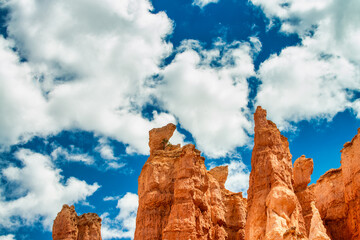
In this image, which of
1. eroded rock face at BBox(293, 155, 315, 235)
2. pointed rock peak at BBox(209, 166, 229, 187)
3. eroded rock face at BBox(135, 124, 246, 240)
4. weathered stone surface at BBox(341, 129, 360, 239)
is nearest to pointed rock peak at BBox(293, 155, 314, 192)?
eroded rock face at BBox(293, 155, 315, 235)

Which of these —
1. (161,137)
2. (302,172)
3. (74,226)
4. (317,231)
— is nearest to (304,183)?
(302,172)

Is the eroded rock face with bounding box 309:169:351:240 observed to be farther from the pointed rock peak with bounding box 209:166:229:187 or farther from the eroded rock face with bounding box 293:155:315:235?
the pointed rock peak with bounding box 209:166:229:187

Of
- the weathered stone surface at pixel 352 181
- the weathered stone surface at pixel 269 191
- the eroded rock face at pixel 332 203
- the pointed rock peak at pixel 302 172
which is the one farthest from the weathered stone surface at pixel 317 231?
the pointed rock peak at pixel 302 172

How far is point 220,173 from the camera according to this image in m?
58.3

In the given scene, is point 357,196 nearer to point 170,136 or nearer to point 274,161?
point 274,161

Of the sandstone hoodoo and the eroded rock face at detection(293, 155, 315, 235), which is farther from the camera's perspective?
the eroded rock face at detection(293, 155, 315, 235)

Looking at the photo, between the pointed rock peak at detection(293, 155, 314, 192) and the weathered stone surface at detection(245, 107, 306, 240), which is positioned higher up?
the pointed rock peak at detection(293, 155, 314, 192)

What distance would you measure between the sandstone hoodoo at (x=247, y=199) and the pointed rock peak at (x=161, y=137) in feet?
0.39

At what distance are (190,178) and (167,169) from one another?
11.8 ft

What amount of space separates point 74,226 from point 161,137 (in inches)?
587

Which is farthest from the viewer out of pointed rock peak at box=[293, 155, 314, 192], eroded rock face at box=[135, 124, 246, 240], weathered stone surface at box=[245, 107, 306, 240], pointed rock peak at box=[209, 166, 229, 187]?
pointed rock peak at box=[209, 166, 229, 187]

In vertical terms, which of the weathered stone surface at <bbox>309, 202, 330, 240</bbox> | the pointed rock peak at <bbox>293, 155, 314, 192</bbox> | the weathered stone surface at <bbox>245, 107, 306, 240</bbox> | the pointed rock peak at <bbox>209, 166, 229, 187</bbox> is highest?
the pointed rock peak at <bbox>209, 166, 229, 187</bbox>

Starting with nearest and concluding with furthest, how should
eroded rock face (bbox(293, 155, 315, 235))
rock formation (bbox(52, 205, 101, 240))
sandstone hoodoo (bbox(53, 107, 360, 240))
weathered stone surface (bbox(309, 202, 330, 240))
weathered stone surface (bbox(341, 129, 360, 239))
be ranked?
weathered stone surface (bbox(309, 202, 330, 240)) → sandstone hoodoo (bbox(53, 107, 360, 240)) → weathered stone surface (bbox(341, 129, 360, 239)) → eroded rock face (bbox(293, 155, 315, 235)) → rock formation (bbox(52, 205, 101, 240))

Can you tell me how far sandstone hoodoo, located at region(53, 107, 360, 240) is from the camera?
32000mm
